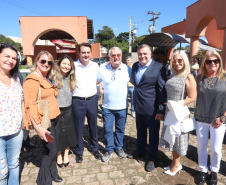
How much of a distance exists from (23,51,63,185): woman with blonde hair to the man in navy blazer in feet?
4.61

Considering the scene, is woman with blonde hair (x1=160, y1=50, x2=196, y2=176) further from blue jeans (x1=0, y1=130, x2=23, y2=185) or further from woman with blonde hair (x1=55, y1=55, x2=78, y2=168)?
blue jeans (x1=0, y1=130, x2=23, y2=185)

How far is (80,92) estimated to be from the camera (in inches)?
115

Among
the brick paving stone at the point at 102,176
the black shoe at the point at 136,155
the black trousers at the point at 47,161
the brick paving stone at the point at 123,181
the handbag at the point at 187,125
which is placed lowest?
the brick paving stone at the point at 123,181

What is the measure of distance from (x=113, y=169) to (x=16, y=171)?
62.0 inches

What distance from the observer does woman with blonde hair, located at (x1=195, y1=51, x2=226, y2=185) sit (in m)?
2.24

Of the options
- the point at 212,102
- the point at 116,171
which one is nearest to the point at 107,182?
the point at 116,171

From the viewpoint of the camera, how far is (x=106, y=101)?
310 cm

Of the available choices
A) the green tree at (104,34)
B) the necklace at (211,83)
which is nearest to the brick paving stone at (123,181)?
the necklace at (211,83)

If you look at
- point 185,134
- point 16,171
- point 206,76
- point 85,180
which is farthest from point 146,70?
point 16,171

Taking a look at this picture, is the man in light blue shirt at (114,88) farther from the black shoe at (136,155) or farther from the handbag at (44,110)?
the handbag at (44,110)

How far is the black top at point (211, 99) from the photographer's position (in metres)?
2.22

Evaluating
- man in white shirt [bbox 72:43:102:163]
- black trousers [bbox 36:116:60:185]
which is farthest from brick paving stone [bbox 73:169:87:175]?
black trousers [bbox 36:116:60:185]

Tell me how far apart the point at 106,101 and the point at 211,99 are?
172 centimetres

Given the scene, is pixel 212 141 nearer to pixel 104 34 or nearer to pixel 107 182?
pixel 107 182
